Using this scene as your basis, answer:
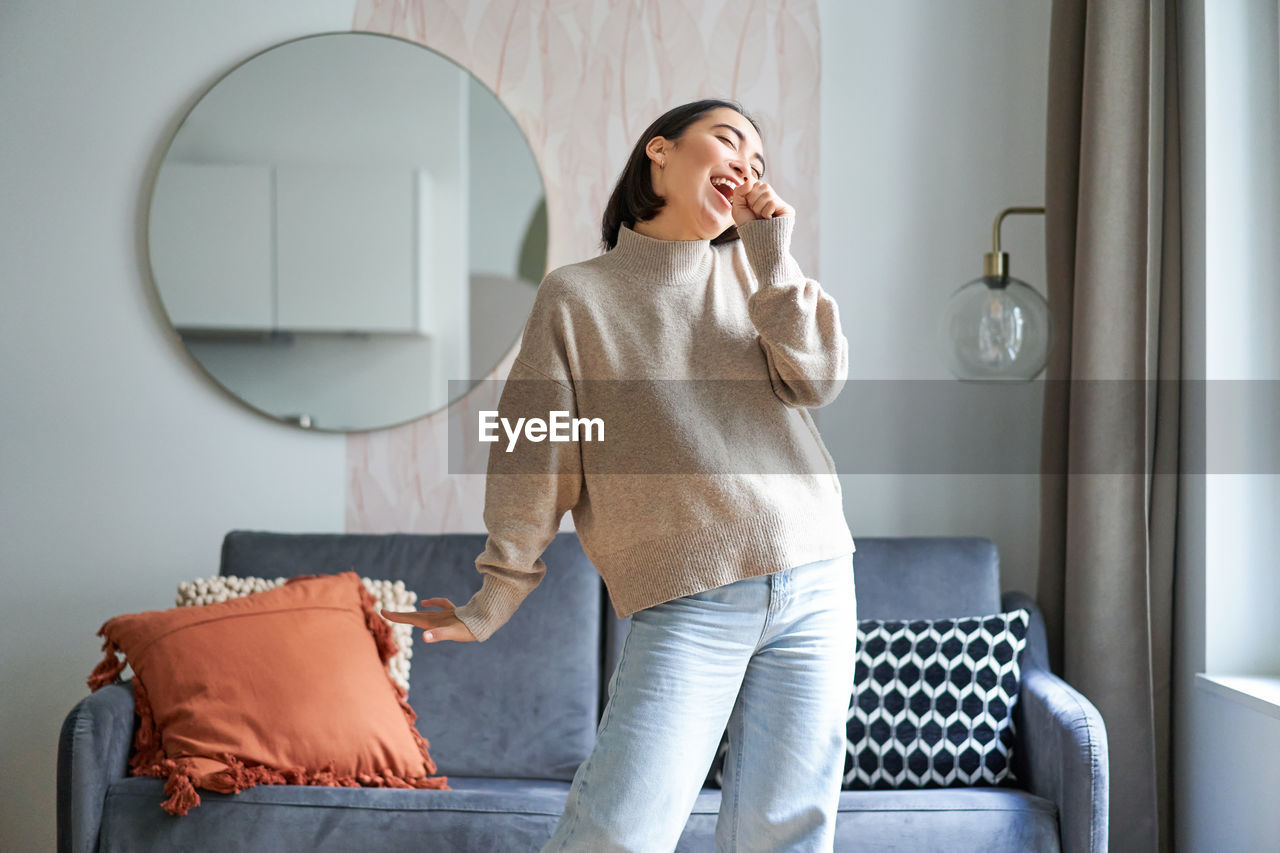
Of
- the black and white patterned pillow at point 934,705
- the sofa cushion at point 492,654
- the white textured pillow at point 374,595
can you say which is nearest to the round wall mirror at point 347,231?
the sofa cushion at point 492,654

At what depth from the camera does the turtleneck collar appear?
Answer: 1312 mm

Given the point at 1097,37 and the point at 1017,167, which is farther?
the point at 1017,167

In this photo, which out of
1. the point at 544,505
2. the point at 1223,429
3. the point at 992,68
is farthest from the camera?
the point at 992,68

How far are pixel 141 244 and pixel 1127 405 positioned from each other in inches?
86.4

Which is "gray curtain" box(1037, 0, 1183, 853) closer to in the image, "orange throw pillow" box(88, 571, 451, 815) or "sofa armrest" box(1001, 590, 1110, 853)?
"sofa armrest" box(1001, 590, 1110, 853)

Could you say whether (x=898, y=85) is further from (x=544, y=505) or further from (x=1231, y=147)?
(x=544, y=505)

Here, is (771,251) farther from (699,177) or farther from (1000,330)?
(1000,330)

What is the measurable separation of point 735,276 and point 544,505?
38 centimetres

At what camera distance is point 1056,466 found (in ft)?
7.45

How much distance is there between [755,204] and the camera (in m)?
1.25

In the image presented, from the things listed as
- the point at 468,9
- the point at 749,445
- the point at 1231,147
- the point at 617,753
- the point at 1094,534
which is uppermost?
the point at 468,9

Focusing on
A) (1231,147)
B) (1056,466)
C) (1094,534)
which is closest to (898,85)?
(1231,147)

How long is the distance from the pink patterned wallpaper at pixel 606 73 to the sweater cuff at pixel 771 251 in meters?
1.30

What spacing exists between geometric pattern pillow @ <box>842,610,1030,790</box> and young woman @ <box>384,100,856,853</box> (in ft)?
2.35
